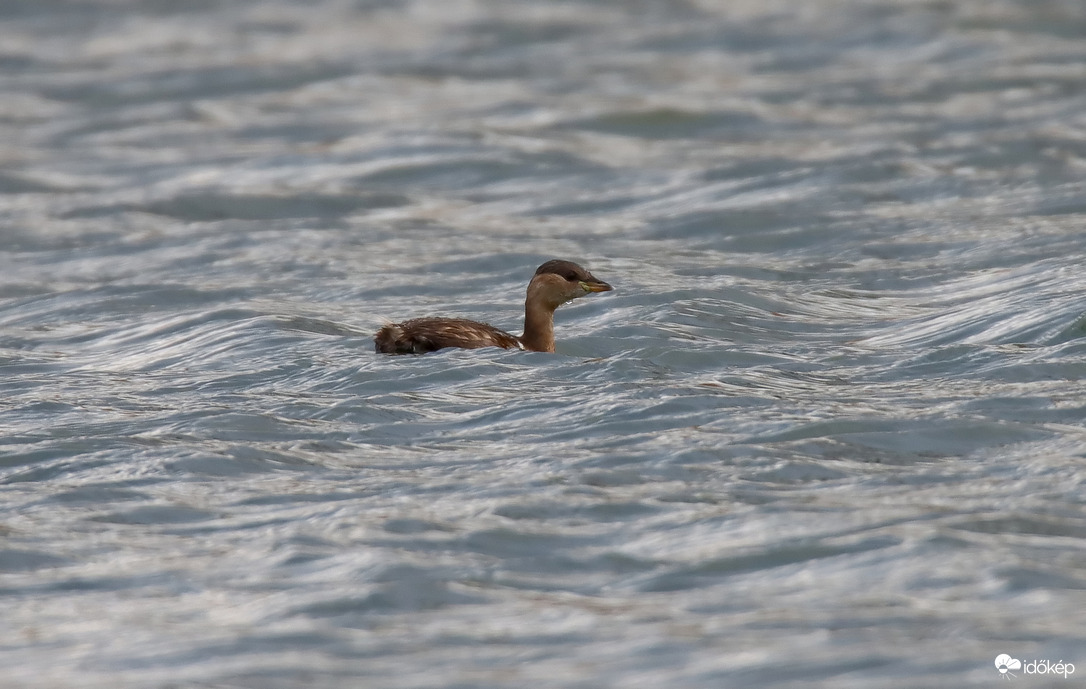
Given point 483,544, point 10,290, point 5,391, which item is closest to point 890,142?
point 10,290

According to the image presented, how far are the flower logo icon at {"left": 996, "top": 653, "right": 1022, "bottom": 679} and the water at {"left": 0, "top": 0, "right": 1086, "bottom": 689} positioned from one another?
7 centimetres

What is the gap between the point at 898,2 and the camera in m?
26.5

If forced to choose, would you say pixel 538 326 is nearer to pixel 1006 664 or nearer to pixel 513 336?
pixel 513 336

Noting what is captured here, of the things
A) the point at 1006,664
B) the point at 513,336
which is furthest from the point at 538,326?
the point at 1006,664

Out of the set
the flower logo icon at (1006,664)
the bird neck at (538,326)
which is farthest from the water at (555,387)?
the bird neck at (538,326)

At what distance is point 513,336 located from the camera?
11.2 metres

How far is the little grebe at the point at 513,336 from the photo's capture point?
33.7ft

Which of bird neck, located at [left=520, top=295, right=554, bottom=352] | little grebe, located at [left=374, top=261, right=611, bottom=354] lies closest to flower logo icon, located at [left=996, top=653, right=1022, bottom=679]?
little grebe, located at [left=374, top=261, right=611, bottom=354]

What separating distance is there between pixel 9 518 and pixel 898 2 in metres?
20.9

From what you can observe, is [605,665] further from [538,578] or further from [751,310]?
[751,310]

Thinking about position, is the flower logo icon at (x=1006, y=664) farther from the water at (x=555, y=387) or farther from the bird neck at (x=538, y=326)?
the bird neck at (x=538, y=326)

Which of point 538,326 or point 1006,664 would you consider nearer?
point 1006,664

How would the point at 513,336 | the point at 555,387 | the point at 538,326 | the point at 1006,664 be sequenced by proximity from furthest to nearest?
the point at 513,336 → the point at 538,326 → the point at 555,387 → the point at 1006,664

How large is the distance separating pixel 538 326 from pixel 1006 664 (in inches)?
197
